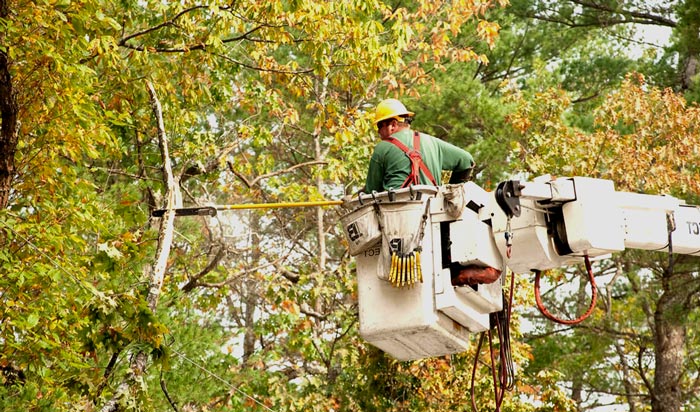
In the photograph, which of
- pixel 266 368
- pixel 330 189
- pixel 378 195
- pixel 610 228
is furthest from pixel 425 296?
pixel 330 189

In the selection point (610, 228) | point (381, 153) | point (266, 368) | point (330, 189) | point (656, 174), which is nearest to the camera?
point (610, 228)

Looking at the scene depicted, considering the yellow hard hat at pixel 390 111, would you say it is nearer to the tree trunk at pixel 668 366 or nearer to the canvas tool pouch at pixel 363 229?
the canvas tool pouch at pixel 363 229

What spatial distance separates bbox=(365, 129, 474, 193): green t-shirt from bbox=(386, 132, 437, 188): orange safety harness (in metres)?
0.02

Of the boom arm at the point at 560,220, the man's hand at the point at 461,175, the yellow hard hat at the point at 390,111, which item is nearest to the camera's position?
the boom arm at the point at 560,220

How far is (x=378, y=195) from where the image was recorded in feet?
23.7

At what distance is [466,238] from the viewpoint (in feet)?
23.0

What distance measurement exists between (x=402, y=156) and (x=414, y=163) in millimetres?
90

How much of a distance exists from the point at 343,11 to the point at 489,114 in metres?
7.27

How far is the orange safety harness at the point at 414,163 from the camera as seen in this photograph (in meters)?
7.54

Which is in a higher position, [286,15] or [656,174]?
[286,15]

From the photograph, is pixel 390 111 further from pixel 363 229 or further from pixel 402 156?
pixel 363 229

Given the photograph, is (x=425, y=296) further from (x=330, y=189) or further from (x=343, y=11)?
(x=330, y=189)

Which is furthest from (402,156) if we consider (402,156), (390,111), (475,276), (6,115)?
(6,115)

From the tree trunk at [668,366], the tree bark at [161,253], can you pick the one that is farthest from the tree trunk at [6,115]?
the tree trunk at [668,366]
